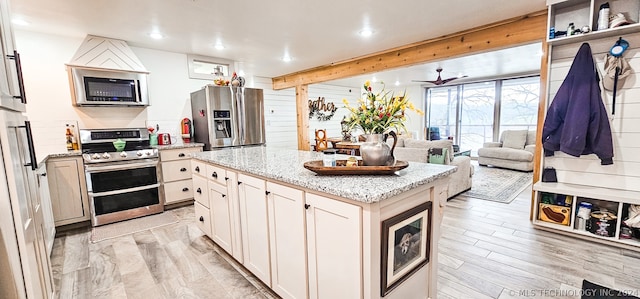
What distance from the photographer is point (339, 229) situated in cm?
126

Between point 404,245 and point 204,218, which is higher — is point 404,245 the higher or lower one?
the higher one

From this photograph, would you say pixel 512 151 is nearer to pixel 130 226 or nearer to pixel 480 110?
pixel 480 110

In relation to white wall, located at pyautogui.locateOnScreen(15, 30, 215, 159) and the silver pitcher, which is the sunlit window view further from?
white wall, located at pyautogui.locateOnScreen(15, 30, 215, 159)

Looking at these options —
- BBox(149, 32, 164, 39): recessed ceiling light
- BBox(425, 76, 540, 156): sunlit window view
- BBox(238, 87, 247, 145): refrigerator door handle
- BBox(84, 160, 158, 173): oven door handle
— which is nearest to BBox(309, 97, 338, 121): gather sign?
BBox(425, 76, 540, 156): sunlit window view

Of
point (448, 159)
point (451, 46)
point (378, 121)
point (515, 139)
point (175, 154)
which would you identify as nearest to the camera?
point (378, 121)

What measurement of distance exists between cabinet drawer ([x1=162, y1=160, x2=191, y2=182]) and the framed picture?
3.35 m

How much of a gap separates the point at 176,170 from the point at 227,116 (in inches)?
42.0

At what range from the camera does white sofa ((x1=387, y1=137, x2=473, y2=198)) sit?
3820mm

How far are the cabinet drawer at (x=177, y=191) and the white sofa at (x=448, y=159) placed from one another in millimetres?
3068

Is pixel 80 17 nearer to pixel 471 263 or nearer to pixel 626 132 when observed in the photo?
pixel 471 263

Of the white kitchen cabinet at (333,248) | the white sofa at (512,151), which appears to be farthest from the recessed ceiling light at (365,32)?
the white sofa at (512,151)

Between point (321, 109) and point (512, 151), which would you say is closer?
point (512, 151)

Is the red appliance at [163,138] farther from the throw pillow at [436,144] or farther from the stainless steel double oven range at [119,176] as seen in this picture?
the throw pillow at [436,144]

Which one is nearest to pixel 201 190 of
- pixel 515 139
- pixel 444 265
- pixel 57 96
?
pixel 444 265
